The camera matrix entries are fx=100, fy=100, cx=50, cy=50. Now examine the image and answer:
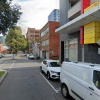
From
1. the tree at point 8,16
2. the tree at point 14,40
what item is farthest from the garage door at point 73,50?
the tree at point 14,40

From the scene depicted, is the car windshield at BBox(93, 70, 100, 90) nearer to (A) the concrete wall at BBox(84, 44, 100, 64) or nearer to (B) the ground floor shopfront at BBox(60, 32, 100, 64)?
(B) the ground floor shopfront at BBox(60, 32, 100, 64)

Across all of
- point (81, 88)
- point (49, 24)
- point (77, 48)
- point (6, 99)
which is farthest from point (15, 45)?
point (81, 88)

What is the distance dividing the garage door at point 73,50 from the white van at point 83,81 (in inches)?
379

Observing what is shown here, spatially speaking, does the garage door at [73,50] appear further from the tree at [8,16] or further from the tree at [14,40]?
the tree at [14,40]

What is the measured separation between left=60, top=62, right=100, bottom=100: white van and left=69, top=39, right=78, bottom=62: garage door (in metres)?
9.62

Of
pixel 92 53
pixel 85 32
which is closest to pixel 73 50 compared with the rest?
pixel 92 53

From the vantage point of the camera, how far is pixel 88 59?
11.2 meters

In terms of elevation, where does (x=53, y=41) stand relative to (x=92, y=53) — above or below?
above

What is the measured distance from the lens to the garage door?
1416 centimetres

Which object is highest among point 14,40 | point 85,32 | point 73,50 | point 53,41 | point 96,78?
point 14,40

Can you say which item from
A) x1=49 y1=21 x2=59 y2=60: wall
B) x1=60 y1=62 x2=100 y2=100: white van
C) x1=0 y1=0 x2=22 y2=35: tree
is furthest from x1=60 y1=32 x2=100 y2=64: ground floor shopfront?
x1=49 y1=21 x2=59 y2=60: wall

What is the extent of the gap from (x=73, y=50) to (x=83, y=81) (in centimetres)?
1150

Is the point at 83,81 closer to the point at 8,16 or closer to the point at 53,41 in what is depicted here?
the point at 8,16

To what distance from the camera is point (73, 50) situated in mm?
15031
